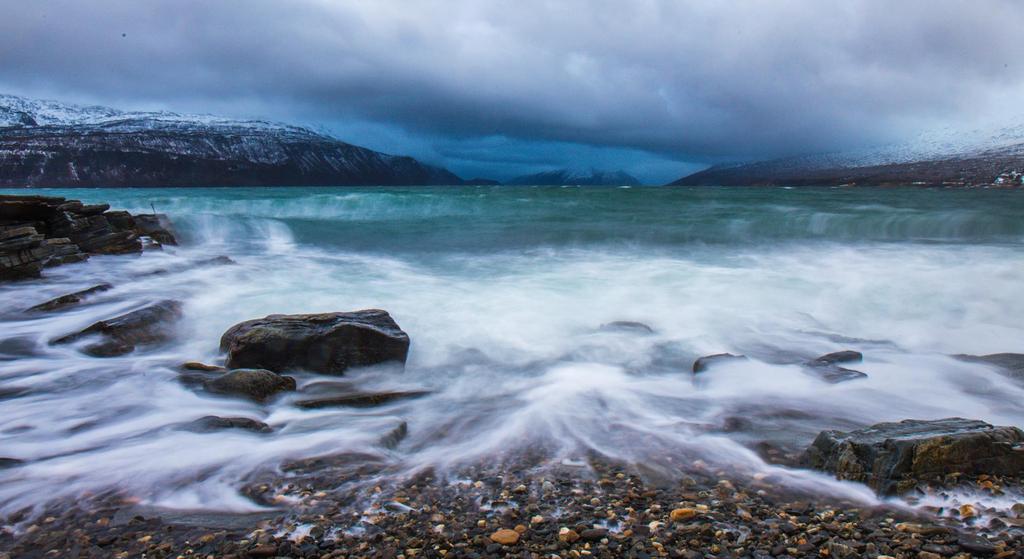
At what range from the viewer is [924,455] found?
371cm

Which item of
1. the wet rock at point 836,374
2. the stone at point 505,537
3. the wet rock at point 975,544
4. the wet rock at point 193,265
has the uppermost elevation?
the wet rock at point 193,265

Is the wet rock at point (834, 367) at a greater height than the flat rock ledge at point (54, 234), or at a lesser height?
lesser

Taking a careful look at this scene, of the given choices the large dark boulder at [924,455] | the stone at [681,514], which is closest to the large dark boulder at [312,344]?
the stone at [681,514]

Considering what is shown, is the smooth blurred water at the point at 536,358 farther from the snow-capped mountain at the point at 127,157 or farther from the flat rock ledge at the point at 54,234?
the snow-capped mountain at the point at 127,157

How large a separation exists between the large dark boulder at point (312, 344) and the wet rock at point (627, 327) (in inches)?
131

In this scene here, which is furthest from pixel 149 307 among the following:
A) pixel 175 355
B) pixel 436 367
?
pixel 436 367

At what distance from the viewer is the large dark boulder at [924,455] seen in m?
3.69

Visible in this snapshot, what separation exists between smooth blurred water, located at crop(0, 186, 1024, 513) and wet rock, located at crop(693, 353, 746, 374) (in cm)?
15

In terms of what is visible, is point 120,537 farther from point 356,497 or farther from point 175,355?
point 175,355


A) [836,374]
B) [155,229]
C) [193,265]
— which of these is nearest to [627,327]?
[836,374]

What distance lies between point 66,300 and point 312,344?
601 centimetres

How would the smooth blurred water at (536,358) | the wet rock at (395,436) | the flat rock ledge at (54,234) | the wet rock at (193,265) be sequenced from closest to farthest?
the smooth blurred water at (536,358) < the wet rock at (395,436) < the flat rock ledge at (54,234) < the wet rock at (193,265)

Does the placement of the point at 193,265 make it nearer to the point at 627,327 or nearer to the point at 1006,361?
the point at 627,327

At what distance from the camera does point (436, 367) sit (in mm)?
7434
